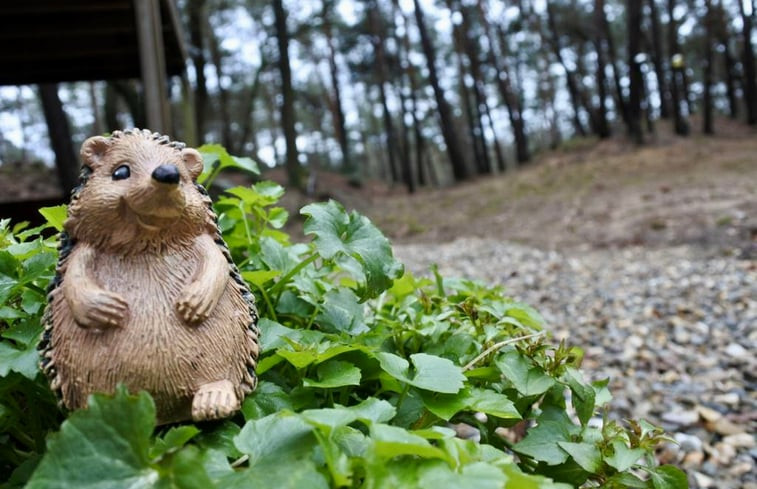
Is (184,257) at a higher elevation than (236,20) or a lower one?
lower

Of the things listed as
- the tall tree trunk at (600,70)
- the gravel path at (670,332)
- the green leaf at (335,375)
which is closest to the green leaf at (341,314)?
the green leaf at (335,375)

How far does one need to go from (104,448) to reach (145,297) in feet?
0.77

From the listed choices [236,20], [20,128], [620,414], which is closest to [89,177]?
[620,414]

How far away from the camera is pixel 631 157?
11500mm

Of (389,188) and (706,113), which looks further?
(389,188)

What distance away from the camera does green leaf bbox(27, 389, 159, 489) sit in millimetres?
620

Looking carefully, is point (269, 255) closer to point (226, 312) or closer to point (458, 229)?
point (226, 312)

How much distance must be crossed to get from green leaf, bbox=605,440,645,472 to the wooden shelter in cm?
337

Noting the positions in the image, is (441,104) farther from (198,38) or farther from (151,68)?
(151,68)

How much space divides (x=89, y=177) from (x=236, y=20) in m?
19.9

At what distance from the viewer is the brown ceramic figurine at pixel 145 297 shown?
774mm

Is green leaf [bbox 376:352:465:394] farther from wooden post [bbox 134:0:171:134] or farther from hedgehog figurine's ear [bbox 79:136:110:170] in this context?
wooden post [bbox 134:0:171:134]

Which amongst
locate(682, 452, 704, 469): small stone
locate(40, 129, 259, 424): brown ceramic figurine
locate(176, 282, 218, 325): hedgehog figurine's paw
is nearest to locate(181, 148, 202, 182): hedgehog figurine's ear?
locate(40, 129, 259, 424): brown ceramic figurine

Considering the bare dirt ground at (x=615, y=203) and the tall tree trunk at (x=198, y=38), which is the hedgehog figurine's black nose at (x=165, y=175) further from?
the tall tree trunk at (x=198, y=38)
